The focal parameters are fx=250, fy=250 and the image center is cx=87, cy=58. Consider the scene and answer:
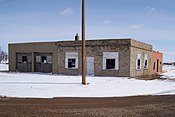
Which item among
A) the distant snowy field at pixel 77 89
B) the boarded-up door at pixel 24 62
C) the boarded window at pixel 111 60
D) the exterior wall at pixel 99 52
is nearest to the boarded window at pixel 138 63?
the exterior wall at pixel 99 52

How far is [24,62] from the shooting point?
37.3 metres

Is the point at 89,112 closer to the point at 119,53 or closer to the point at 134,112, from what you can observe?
the point at 134,112

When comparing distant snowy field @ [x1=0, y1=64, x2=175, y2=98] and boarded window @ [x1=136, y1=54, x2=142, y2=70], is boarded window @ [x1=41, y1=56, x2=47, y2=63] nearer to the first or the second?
boarded window @ [x1=136, y1=54, x2=142, y2=70]

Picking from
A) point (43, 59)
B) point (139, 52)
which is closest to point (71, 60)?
point (43, 59)

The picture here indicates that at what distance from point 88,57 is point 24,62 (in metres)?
11.6

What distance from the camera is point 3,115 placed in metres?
8.73

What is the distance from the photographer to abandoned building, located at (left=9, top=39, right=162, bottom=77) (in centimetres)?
2894

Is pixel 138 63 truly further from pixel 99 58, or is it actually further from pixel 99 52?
pixel 99 52

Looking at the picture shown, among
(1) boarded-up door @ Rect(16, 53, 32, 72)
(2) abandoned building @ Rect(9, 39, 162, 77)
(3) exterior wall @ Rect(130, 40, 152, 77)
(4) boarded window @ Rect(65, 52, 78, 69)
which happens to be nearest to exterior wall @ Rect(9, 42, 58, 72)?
(2) abandoned building @ Rect(9, 39, 162, 77)

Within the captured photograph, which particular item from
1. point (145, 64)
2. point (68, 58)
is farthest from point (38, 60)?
point (145, 64)

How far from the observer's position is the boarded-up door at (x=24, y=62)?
36.7 meters

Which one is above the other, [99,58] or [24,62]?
[99,58]

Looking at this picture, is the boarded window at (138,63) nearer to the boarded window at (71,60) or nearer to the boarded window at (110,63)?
the boarded window at (110,63)

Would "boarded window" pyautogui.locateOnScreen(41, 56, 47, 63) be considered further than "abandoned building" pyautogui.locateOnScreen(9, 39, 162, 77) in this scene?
Yes
